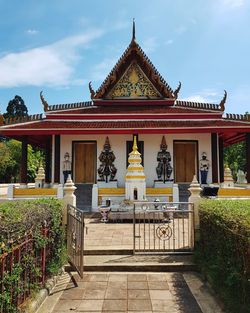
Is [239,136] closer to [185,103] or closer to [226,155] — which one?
[185,103]

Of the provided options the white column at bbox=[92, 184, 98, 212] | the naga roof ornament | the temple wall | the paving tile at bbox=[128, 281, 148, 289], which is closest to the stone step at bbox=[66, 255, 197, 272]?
the paving tile at bbox=[128, 281, 148, 289]

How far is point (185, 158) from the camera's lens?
15.2 m

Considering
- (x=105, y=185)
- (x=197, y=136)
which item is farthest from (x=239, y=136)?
(x=105, y=185)

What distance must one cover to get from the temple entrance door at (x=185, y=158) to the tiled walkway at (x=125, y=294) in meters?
9.92

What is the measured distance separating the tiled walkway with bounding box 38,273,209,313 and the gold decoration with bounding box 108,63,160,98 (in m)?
12.5

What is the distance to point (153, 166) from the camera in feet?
49.0

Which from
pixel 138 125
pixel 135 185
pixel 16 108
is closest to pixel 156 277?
pixel 135 185

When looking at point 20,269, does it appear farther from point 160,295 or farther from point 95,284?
point 160,295

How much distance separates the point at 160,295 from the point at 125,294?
518 mm

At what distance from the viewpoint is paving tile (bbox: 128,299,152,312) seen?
4.01 meters

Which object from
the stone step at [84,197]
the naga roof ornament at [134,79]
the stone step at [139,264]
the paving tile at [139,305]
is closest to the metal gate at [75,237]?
the stone step at [139,264]

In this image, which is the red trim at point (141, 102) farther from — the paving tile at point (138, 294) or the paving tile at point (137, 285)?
the paving tile at point (138, 294)

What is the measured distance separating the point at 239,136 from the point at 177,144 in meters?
3.66

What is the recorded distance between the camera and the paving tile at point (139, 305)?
4.01m
